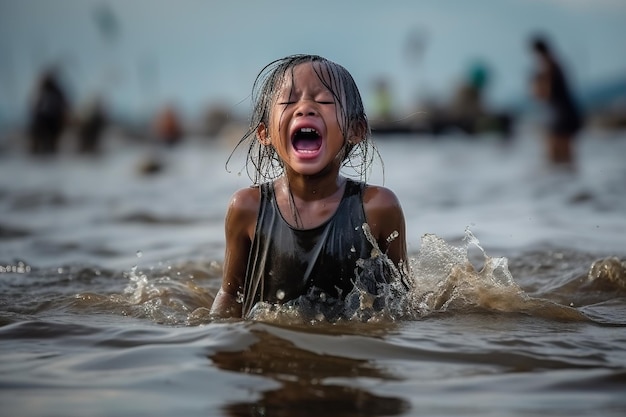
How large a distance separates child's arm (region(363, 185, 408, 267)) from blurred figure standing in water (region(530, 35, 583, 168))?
33.4 ft

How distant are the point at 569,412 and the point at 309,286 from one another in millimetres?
1571

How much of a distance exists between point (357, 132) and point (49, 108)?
16621mm

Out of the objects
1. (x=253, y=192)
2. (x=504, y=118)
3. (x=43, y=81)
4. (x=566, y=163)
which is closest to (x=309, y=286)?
(x=253, y=192)

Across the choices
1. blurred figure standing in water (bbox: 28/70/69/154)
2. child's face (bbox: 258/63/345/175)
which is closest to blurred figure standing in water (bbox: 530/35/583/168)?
blurred figure standing in water (bbox: 28/70/69/154)

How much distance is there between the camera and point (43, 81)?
19.9 m

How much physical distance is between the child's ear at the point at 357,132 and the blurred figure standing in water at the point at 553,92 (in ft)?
33.2

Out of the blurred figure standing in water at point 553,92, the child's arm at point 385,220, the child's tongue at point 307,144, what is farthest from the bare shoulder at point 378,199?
the blurred figure standing in water at point 553,92

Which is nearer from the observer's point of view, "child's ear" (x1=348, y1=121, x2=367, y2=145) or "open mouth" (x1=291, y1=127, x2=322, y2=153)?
"open mouth" (x1=291, y1=127, x2=322, y2=153)

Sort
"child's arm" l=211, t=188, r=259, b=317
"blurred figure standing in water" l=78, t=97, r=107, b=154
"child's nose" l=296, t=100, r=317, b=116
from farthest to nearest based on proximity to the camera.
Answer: "blurred figure standing in water" l=78, t=97, r=107, b=154 → "child's arm" l=211, t=188, r=259, b=317 → "child's nose" l=296, t=100, r=317, b=116

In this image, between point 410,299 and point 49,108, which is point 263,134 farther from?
point 49,108

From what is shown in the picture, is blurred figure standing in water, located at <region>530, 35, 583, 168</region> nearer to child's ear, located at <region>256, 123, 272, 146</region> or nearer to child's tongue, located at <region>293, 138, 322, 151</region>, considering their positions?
child's ear, located at <region>256, 123, 272, 146</region>

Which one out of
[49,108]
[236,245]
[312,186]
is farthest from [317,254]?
[49,108]

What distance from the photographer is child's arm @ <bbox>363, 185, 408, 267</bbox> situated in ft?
13.5

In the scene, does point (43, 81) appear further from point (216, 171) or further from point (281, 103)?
point (281, 103)
